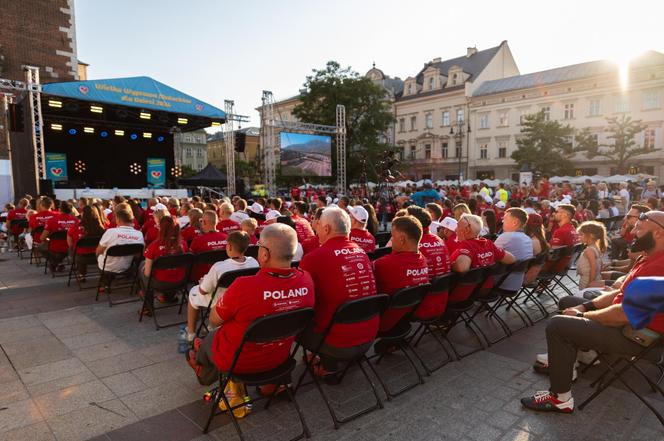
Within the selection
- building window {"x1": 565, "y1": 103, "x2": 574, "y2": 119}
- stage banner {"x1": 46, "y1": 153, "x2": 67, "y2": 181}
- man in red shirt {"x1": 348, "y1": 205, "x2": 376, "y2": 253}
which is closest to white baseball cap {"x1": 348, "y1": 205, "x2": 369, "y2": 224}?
man in red shirt {"x1": 348, "y1": 205, "x2": 376, "y2": 253}

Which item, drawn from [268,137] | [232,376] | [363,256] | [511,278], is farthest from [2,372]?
[268,137]

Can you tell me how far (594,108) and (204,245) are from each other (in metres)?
43.1

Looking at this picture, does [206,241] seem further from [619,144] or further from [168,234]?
[619,144]

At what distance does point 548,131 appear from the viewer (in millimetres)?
33906

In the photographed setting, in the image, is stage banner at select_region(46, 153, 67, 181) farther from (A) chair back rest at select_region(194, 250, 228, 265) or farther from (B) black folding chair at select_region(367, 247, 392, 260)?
(B) black folding chair at select_region(367, 247, 392, 260)

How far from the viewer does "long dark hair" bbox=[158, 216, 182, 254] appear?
4641mm

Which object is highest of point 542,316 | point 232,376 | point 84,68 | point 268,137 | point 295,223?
point 84,68

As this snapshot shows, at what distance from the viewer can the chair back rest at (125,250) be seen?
5280 millimetres

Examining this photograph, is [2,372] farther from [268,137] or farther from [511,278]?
[268,137]

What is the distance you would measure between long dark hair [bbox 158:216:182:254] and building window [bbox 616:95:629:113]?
42515 millimetres

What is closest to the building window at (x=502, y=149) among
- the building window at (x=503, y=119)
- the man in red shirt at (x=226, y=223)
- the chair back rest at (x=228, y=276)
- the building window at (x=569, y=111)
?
the building window at (x=503, y=119)

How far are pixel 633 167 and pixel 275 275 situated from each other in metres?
41.8

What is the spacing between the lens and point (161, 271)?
4680 millimetres

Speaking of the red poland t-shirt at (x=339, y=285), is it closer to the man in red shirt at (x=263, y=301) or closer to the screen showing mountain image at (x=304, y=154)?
the man in red shirt at (x=263, y=301)
